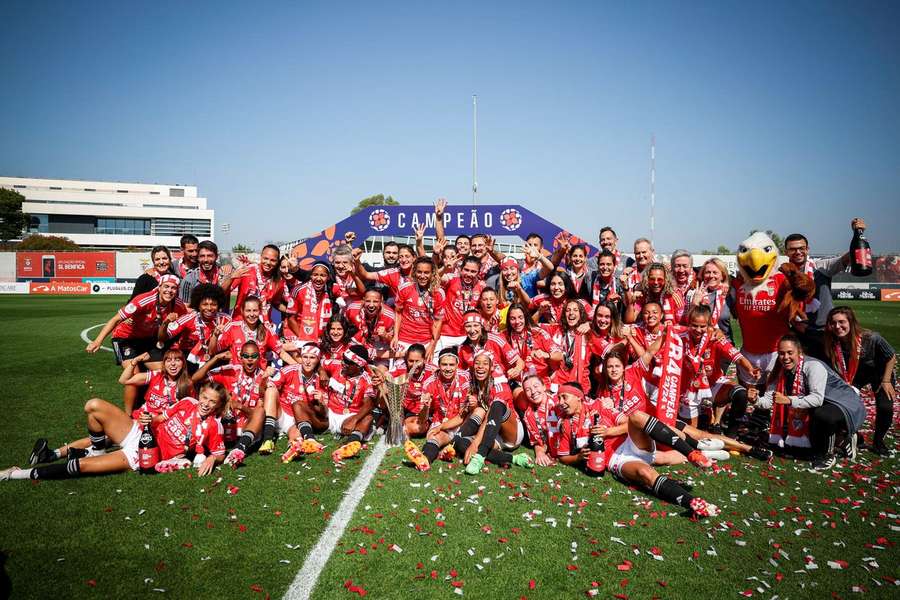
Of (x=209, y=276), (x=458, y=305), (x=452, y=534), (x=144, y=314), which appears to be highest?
(x=209, y=276)

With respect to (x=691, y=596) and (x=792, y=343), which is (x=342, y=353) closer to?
(x=691, y=596)

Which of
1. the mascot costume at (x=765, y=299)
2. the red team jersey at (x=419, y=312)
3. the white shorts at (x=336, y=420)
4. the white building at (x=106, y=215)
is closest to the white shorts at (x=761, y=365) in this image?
the mascot costume at (x=765, y=299)

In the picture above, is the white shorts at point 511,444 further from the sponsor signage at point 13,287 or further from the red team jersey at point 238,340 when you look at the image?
the sponsor signage at point 13,287

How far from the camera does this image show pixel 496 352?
21.2ft

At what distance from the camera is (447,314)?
738cm

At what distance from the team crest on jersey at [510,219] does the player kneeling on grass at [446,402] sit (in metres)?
9.82

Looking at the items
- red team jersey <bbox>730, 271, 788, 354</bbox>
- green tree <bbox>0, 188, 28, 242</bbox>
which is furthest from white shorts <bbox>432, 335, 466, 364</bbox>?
green tree <bbox>0, 188, 28, 242</bbox>

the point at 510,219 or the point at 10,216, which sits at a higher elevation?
the point at 10,216

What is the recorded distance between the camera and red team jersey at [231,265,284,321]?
729cm

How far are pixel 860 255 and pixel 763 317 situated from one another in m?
1.20

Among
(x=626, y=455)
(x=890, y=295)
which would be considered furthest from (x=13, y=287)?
(x=890, y=295)

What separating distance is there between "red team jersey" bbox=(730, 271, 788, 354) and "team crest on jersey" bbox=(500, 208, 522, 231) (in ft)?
30.0

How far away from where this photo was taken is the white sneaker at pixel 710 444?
5.77 m

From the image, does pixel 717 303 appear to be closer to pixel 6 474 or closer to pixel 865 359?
pixel 865 359
